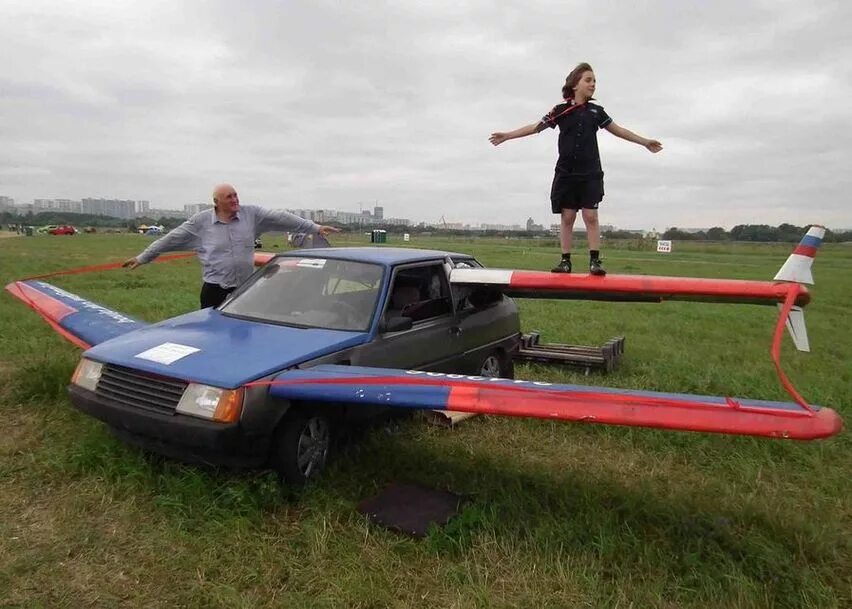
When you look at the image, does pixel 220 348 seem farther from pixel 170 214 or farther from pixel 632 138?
pixel 170 214

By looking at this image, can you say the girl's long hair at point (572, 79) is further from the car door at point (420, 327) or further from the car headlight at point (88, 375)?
the car headlight at point (88, 375)

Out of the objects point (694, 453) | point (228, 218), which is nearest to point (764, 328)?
point (694, 453)

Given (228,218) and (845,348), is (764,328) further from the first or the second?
(228,218)

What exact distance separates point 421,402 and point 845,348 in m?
9.01

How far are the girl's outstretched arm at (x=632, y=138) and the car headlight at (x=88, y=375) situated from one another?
4371 mm

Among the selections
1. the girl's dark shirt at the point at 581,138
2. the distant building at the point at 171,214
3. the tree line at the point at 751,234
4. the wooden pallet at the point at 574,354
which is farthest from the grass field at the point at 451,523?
the distant building at the point at 171,214

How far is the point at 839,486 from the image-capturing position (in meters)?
4.18

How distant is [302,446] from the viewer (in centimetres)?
385

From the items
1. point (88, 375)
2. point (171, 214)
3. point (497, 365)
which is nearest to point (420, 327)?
point (497, 365)

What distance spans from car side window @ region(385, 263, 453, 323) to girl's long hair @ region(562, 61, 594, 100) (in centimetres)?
187

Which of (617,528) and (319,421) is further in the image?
(319,421)

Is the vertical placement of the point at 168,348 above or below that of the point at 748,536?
above

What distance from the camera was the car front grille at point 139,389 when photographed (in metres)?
3.54

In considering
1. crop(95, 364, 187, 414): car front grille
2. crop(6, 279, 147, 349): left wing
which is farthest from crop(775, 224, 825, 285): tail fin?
crop(6, 279, 147, 349): left wing
